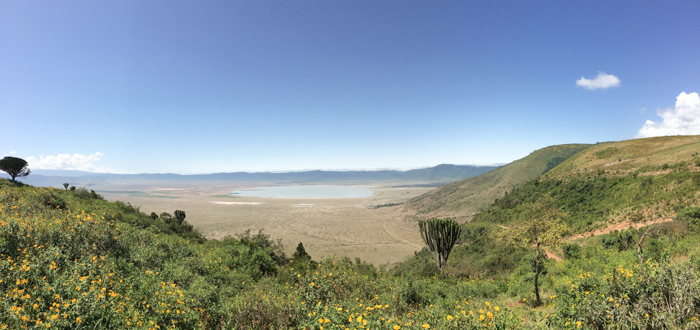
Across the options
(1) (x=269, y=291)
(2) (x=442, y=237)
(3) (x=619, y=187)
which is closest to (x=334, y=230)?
(2) (x=442, y=237)

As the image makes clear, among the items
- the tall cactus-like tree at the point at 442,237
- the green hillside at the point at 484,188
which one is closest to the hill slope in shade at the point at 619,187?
the tall cactus-like tree at the point at 442,237

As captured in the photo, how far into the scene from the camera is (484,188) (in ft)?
230

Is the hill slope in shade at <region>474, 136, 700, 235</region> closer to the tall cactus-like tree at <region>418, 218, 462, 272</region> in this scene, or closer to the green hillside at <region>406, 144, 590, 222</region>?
the tall cactus-like tree at <region>418, 218, 462, 272</region>

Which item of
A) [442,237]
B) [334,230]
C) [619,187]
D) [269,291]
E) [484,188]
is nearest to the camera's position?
[269,291]

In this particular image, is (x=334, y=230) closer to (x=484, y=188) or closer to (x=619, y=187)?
(x=619, y=187)

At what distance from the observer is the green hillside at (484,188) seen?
60.6 m

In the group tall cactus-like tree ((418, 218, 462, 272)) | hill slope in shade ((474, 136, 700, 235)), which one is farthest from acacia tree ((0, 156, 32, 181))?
hill slope in shade ((474, 136, 700, 235))

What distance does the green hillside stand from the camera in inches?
2385

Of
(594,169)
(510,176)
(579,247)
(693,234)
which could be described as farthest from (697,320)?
(510,176)

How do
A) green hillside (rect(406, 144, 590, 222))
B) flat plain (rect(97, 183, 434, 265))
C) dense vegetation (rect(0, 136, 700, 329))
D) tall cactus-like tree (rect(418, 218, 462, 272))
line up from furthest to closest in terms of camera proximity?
green hillside (rect(406, 144, 590, 222))
flat plain (rect(97, 183, 434, 265))
tall cactus-like tree (rect(418, 218, 462, 272))
dense vegetation (rect(0, 136, 700, 329))

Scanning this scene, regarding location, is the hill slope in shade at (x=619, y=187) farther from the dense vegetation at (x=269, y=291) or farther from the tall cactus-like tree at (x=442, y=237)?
the tall cactus-like tree at (x=442, y=237)

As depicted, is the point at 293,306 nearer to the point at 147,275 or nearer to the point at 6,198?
the point at 147,275

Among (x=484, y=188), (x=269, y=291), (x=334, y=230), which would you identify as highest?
(x=269, y=291)

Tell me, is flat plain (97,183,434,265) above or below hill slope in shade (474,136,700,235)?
below
